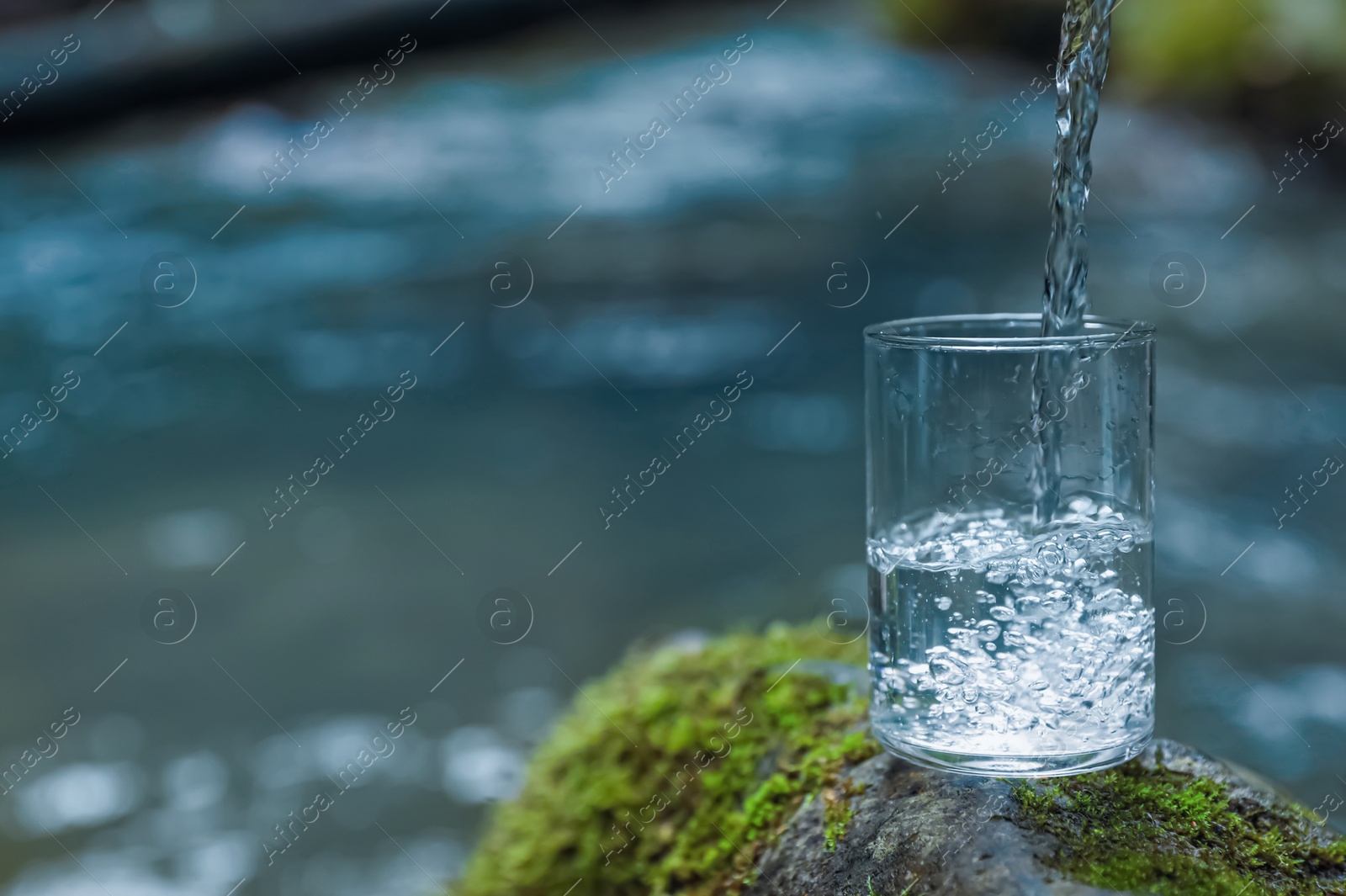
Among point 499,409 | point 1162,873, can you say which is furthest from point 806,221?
point 1162,873

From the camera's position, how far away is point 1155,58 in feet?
38.8

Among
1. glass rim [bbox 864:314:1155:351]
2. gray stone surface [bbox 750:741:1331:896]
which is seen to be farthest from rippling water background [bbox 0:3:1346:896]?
glass rim [bbox 864:314:1155:351]

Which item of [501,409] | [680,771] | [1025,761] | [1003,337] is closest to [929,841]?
[1025,761]

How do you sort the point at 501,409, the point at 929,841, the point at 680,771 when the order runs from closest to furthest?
1. the point at 929,841
2. the point at 680,771
3. the point at 501,409

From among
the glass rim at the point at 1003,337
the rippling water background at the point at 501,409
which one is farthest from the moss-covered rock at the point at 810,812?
the glass rim at the point at 1003,337

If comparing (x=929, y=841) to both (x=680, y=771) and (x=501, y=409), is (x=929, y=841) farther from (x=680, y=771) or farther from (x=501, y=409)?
(x=501, y=409)

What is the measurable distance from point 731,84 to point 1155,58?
5.19 m

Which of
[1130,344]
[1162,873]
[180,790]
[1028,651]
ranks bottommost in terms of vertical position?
[180,790]

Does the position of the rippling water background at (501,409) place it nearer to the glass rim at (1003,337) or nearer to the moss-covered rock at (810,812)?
the moss-covered rock at (810,812)

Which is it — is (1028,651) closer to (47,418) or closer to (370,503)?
(370,503)

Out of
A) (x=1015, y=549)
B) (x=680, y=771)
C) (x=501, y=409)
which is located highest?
(x=501, y=409)

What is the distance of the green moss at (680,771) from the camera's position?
5.33 feet

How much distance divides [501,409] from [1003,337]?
7059 millimetres

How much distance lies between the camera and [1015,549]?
149 cm
